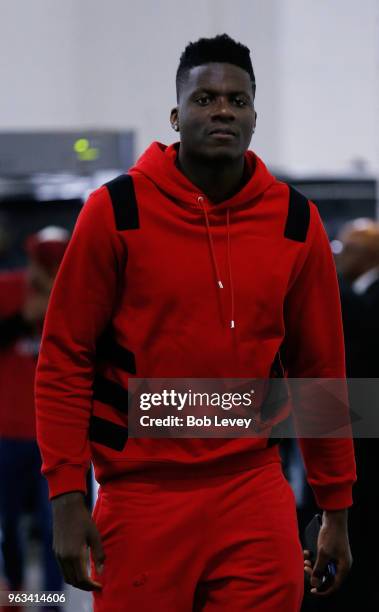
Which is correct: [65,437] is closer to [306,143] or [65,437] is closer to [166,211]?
[166,211]

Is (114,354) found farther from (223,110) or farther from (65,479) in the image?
(223,110)

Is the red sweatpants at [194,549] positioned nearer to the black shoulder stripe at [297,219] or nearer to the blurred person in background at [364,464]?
the black shoulder stripe at [297,219]

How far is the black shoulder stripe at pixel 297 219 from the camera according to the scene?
71.7 inches

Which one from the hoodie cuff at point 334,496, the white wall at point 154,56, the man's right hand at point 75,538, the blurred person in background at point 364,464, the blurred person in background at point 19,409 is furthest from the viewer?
the white wall at point 154,56

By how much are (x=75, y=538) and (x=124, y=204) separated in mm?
535

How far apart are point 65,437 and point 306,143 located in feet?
14.6

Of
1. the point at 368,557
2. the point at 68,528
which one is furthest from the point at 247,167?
the point at 368,557

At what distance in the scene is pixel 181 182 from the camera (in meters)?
1.80

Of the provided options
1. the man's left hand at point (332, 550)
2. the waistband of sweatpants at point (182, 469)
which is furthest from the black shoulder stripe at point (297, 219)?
the man's left hand at point (332, 550)

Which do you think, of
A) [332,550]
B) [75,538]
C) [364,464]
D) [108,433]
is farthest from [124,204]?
[364,464]

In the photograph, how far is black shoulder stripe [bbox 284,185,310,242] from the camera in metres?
1.82

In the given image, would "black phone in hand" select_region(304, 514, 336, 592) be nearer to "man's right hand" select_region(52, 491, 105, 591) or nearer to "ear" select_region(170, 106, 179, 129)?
"man's right hand" select_region(52, 491, 105, 591)

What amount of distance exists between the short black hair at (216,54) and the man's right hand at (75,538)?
28.0 inches

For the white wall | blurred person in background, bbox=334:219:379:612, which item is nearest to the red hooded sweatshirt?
blurred person in background, bbox=334:219:379:612
